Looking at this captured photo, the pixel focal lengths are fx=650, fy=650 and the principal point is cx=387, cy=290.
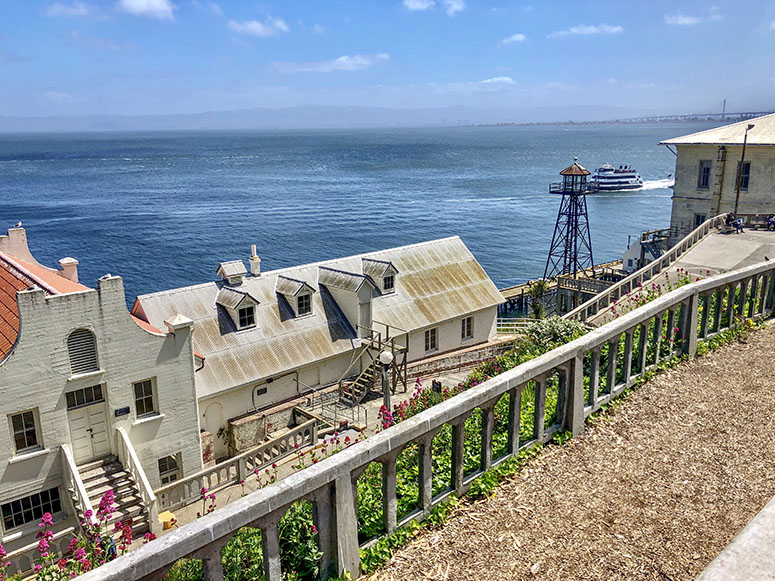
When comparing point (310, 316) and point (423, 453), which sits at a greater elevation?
point (423, 453)

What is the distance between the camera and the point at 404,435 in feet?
20.4

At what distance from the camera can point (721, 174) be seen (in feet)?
157

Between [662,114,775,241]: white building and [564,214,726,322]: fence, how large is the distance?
13.2 metres

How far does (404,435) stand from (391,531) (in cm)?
102

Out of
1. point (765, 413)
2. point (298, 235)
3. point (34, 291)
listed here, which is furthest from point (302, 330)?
point (298, 235)

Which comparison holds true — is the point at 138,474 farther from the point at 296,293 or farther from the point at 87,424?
the point at 296,293

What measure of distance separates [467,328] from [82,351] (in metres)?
23.5

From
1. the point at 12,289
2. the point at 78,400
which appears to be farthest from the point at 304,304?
the point at 12,289

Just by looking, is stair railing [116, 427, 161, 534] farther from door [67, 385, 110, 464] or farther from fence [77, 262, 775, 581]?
fence [77, 262, 775, 581]

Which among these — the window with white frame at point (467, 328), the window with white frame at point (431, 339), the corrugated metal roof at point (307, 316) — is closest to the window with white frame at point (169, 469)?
the corrugated metal roof at point (307, 316)

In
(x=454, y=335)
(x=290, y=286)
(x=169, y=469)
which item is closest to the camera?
(x=169, y=469)

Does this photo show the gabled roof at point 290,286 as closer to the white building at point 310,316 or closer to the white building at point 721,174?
the white building at point 310,316

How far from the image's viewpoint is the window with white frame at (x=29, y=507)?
813 inches

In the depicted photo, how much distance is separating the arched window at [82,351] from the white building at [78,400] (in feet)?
0.10
